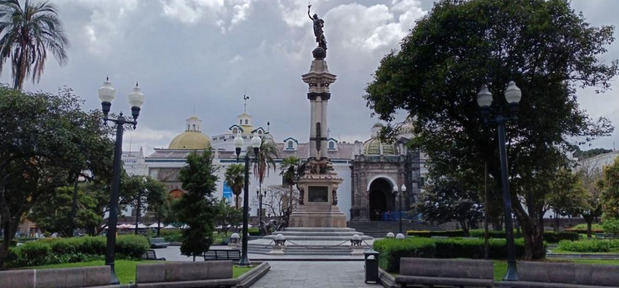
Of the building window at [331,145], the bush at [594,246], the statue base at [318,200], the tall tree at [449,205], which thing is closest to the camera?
the bush at [594,246]

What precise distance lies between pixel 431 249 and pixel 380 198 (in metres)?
54.7

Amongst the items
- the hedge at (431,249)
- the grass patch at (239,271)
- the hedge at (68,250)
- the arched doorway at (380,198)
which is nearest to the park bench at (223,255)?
the grass patch at (239,271)

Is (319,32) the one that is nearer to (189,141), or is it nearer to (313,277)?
(313,277)

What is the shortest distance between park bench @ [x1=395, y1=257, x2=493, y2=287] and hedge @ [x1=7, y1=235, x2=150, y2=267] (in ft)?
41.5

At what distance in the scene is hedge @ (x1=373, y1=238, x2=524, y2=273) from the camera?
14961mm

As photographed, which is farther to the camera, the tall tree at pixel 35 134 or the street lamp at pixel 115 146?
the tall tree at pixel 35 134

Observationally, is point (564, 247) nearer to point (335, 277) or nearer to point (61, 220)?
point (335, 277)

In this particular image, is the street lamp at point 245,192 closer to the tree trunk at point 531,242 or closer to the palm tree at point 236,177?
the tree trunk at point 531,242

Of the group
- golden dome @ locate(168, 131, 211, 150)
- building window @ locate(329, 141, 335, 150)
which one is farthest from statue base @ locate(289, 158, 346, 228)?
golden dome @ locate(168, 131, 211, 150)

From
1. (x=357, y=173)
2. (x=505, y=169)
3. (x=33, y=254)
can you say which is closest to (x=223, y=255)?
(x=33, y=254)

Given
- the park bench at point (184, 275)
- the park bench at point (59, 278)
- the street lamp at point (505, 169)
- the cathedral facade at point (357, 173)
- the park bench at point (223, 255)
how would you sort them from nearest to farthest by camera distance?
the park bench at point (59, 278) < the street lamp at point (505, 169) < the park bench at point (184, 275) < the park bench at point (223, 255) < the cathedral facade at point (357, 173)

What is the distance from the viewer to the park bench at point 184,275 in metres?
11.2

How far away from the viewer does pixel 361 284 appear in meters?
14.0

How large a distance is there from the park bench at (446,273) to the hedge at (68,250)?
1266cm
